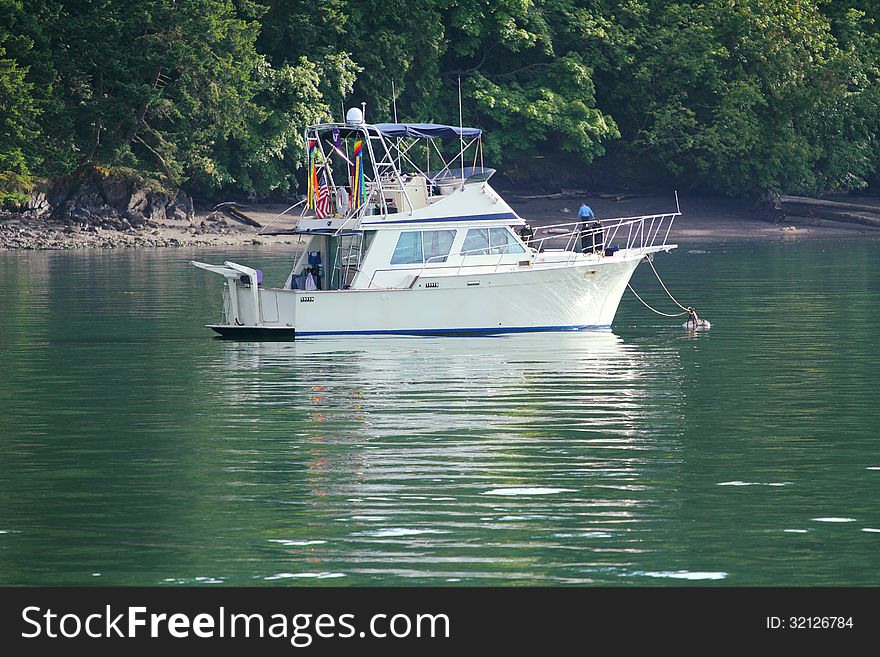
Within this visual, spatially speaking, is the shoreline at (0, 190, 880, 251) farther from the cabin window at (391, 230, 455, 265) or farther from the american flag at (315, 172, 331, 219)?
the cabin window at (391, 230, 455, 265)

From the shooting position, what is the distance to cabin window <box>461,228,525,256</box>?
108 feet

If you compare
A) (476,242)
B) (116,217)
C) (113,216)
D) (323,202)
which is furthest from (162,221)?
(476,242)

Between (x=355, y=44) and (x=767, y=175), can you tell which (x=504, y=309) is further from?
(x=767, y=175)

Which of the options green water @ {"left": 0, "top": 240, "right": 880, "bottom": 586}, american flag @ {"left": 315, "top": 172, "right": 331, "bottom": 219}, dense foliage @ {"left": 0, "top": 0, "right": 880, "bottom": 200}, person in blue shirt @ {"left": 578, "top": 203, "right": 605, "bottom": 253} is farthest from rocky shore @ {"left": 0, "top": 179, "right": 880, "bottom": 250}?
green water @ {"left": 0, "top": 240, "right": 880, "bottom": 586}

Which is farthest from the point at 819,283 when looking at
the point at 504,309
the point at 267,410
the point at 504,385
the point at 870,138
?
the point at 870,138

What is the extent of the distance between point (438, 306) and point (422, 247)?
4.15ft

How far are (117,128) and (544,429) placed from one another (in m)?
53.1

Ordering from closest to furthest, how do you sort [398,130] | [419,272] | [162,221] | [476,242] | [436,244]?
[419,272] → [436,244] → [476,242] → [398,130] → [162,221]

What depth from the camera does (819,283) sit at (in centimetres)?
4694

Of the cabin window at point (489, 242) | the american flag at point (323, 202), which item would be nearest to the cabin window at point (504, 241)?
the cabin window at point (489, 242)

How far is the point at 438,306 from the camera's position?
106 ft

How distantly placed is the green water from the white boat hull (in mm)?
506

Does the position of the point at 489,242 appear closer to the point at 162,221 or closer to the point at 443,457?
the point at 443,457

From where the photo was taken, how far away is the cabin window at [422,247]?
32500 mm
